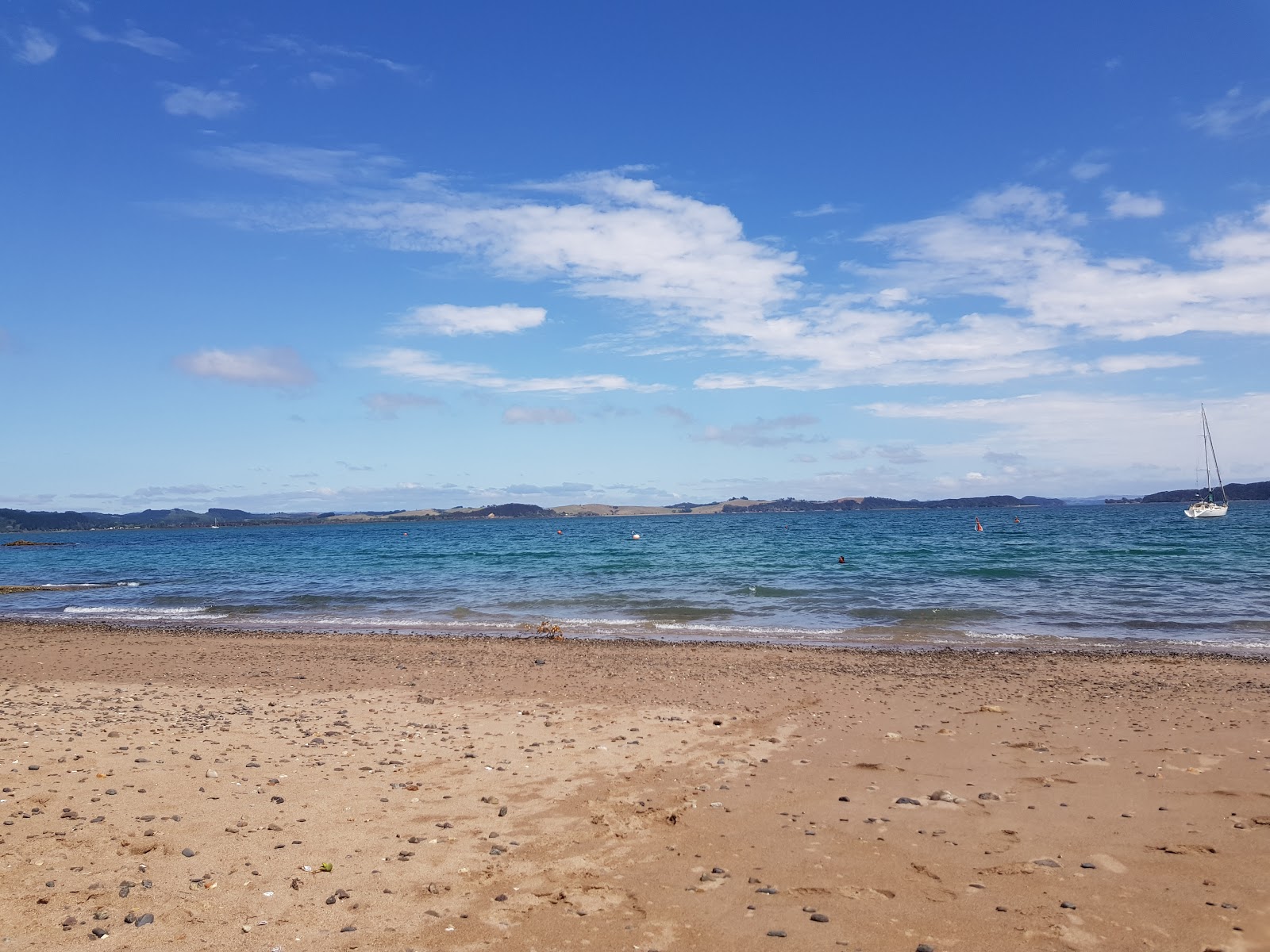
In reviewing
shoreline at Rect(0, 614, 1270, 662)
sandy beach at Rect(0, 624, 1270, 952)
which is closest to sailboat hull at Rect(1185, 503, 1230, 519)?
shoreline at Rect(0, 614, 1270, 662)

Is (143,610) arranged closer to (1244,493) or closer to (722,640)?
(722,640)

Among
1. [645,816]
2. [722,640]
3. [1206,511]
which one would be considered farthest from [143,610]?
[1206,511]

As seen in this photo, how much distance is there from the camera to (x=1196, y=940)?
571 centimetres

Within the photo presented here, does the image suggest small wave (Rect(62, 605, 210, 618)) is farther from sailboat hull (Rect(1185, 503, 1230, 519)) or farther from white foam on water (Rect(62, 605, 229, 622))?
sailboat hull (Rect(1185, 503, 1230, 519))

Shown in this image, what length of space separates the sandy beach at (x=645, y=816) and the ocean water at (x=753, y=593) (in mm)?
8604

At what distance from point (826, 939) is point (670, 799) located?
3054 millimetres

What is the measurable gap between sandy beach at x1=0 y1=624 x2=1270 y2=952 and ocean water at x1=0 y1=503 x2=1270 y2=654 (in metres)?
8.60

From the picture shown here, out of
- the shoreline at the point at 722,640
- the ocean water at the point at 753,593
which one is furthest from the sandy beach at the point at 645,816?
the ocean water at the point at 753,593

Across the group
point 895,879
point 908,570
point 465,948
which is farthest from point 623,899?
point 908,570

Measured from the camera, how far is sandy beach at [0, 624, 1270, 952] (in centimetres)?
602

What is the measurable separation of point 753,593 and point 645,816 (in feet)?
78.7

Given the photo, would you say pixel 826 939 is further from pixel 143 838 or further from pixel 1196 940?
pixel 143 838

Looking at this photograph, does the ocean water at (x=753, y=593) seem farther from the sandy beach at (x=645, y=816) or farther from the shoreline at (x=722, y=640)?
the sandy beach at (x=645, y=816)

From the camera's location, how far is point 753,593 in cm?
3170
